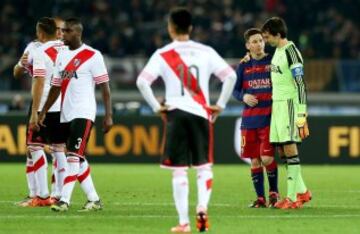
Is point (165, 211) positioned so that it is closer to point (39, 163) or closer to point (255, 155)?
point (255, 155)

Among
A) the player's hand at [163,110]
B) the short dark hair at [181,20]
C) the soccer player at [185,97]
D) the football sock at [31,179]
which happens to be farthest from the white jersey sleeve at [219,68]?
the football sock at [31,179]

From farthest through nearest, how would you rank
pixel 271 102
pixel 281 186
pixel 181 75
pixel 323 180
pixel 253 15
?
pixel 253 15, pixel 323 180, pixel 281 186, pixel 271 102, pixel 181 75

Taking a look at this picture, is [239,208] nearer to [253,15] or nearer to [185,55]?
[185,55]

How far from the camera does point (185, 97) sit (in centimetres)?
1146

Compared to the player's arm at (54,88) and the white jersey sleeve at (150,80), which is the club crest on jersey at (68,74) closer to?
the player's arm at (54,88)

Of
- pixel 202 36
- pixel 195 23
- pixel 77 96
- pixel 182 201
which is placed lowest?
pixel 182 201

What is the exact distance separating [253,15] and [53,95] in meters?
22.1

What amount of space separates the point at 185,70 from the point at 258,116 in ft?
11.4

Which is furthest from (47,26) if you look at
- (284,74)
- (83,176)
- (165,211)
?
(284,74)

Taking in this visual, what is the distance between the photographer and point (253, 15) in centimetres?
3550

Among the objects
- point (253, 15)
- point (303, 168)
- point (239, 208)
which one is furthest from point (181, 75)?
point (253, 15)

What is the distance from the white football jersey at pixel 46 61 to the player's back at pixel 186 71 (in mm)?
3371

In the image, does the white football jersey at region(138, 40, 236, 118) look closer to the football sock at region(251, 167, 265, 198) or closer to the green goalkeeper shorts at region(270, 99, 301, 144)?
the green goalkeeper shorts at region(270, 99, 301, 144)

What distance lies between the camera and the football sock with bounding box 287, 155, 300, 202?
1429 centimetres
